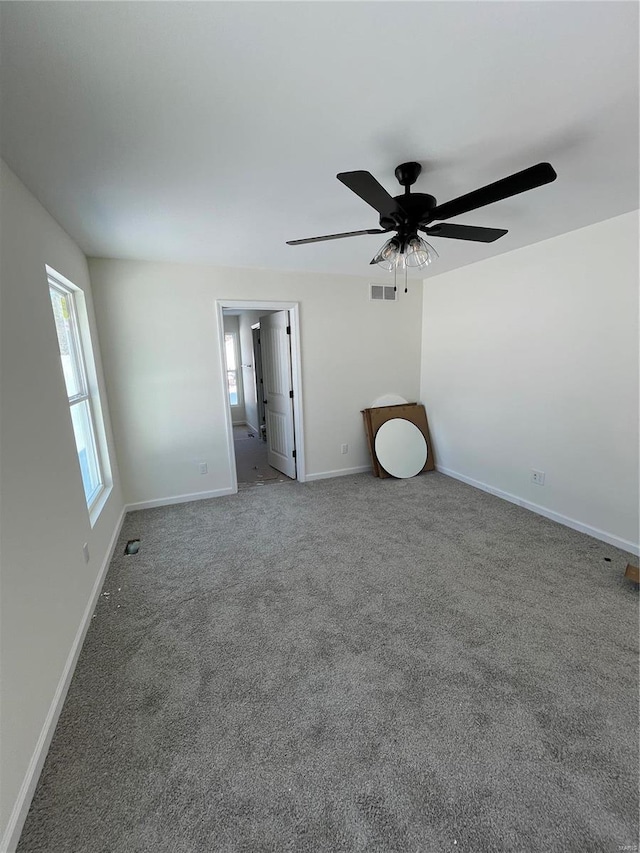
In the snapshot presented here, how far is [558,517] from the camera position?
302cm

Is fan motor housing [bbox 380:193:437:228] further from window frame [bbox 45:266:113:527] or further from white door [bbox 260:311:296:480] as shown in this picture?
window frame [bbox 45:266:113:527]

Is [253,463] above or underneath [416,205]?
underneath

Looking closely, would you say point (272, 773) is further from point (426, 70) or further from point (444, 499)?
point (444, 499)

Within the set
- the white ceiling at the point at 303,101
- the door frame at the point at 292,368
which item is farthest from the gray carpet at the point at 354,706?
the white ceiling at the point at 303,101

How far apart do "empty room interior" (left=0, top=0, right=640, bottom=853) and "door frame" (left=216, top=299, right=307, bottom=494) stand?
14 cm

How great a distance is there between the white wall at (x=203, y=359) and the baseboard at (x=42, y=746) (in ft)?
5.59

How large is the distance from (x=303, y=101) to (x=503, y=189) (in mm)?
856

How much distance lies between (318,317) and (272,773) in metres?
3.63

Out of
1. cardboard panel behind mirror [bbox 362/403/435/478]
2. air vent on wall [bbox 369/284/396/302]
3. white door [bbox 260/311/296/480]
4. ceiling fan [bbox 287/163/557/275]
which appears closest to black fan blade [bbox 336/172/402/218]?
ceiling fan [bbox 287/163/557/275]

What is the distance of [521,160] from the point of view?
66.8 inches

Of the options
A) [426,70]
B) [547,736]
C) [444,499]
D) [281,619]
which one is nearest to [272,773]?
[281,619]

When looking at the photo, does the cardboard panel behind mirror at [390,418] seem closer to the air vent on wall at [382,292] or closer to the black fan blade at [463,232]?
the air vent on wall at [382,292]

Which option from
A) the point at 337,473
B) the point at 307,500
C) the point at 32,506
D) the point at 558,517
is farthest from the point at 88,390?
the point at 558,517

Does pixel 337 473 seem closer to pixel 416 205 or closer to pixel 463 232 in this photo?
pixel 463 232
